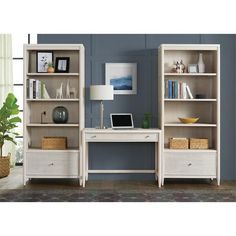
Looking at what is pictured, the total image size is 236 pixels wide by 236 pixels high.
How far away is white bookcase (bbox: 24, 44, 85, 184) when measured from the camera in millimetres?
6309

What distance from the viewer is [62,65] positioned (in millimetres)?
6527

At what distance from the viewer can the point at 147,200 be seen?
550cm

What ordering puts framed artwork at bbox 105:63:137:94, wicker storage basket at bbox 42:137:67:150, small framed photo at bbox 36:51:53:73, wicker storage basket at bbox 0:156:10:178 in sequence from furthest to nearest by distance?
wicker storage basket at bbox 0:156:10:178 < framed artwork at bbox 105:63:137:94 < small framed photo at bbox 36:51:53:73 < wicker storage basket at bbox 42:137:67:150

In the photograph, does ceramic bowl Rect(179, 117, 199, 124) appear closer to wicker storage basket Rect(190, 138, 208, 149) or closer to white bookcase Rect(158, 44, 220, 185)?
white bookcase Rect(158, 44, 220, 185)


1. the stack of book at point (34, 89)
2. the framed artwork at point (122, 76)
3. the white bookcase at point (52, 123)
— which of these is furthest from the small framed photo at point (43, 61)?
the framed artwork at point (122, 76)

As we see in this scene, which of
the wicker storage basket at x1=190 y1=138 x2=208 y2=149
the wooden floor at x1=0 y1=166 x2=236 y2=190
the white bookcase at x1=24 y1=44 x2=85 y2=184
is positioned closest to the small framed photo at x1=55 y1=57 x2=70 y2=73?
the white bookcase at x1=24 y1=44 x2=85 y2=184

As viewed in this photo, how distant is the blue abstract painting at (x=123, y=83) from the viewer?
671 centimetres

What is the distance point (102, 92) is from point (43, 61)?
100 cm

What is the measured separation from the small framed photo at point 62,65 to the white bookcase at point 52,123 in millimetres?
79

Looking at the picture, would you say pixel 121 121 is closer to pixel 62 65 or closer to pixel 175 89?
pixel 175 89

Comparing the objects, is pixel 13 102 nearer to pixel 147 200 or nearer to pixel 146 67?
pixel 146 67

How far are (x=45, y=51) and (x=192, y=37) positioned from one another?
219 cm

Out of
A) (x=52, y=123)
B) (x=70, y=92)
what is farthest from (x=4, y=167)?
(x=70, y=92)

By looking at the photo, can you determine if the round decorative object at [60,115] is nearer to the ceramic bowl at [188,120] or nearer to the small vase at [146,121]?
the small vase at [146,121]
